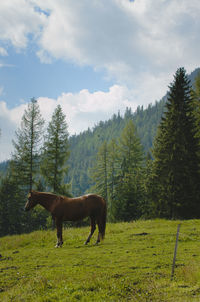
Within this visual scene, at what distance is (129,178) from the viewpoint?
41.3m

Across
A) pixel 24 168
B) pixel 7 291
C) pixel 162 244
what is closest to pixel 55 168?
pixel 24 168

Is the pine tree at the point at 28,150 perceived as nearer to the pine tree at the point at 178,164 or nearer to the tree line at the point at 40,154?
the tree line at the point at 40,154

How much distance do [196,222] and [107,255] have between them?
31.7 ft

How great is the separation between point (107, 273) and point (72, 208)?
16.9 feet

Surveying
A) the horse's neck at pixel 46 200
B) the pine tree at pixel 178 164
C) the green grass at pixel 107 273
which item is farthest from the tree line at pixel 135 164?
the horse's neck at pixel 46 200

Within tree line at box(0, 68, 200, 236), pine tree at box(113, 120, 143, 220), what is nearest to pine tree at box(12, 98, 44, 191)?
tree line at box(0, 68, 200, 236)

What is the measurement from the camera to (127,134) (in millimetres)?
45938

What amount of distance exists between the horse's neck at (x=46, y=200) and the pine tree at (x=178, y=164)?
50.6 ft

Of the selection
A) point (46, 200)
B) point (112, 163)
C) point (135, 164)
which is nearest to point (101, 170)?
point (112, 163)

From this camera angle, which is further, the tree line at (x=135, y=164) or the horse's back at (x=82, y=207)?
the tree line at (x=135, y=164)

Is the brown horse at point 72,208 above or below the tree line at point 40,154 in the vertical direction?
below

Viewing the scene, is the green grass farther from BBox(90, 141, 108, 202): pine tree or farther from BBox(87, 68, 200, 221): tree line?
BBox(90, 141, 108, 202): pine tree

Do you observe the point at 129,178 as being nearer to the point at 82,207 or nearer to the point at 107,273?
the point at 82,207

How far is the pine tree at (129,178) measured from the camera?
36531mm
